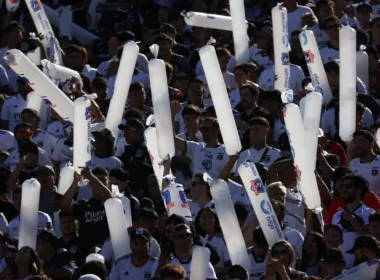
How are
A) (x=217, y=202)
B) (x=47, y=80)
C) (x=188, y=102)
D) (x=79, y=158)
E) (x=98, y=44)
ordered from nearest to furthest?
(x=217, y=202), (x=79, y=158), (x=47, y=80), (x=188, y=102), (x=98, y=44)

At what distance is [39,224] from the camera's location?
1348cm

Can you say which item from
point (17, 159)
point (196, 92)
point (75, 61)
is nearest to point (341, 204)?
point (196, 92)

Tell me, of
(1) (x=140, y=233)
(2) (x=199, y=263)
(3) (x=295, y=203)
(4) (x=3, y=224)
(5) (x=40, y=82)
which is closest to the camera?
(2) (x=199, y=263)

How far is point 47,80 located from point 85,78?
203 centimetres

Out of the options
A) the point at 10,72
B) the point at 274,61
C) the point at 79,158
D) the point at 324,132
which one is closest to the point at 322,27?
the point at 274,61

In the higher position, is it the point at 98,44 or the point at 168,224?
the point at 168,224

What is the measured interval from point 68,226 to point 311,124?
2369mm

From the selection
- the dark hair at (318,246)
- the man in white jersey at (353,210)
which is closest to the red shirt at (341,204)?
the man in white jersey at (353,210)

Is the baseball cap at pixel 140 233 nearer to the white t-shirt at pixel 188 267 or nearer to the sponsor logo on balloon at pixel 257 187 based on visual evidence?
the white t-shirt at pixel 188 267

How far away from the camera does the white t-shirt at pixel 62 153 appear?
15.0 metres

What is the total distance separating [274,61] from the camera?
16.1 m

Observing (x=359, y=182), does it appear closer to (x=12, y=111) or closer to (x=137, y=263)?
(x=137, y=263)

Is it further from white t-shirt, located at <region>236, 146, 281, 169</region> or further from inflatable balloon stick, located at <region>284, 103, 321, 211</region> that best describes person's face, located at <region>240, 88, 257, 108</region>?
inflatable balloon stick, located at <region>284, 103, 321, 211</region>

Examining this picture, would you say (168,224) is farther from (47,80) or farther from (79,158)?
(47,80)
